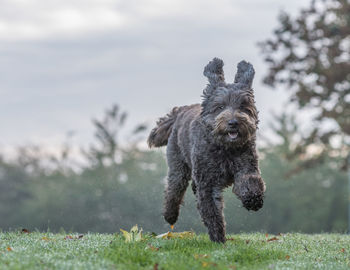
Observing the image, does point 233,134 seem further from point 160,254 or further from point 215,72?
point 160,254

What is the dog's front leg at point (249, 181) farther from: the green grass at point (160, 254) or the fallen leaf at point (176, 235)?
the fallen leaf at point (176, 235)

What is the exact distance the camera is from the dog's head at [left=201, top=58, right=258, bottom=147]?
22.6ft

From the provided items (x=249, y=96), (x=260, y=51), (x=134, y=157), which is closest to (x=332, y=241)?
(x=249, y=96)

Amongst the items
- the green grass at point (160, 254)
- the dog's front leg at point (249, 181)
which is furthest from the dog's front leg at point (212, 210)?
the dog's front leg at point (249, 181)

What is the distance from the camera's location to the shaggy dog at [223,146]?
22.8 ft

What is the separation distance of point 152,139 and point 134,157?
116ft

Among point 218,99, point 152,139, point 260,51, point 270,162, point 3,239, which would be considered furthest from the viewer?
point 270,162

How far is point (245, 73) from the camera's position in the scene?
24.1 feet

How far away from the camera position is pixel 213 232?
7.26 meters

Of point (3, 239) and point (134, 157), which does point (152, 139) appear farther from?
point (134, 157)

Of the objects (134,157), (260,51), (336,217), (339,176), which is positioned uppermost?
(260,51)

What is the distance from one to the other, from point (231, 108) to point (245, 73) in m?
0.69

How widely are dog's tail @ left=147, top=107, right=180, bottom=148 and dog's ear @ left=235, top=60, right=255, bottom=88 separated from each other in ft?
7.96

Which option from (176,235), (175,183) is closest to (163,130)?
(175,183)
